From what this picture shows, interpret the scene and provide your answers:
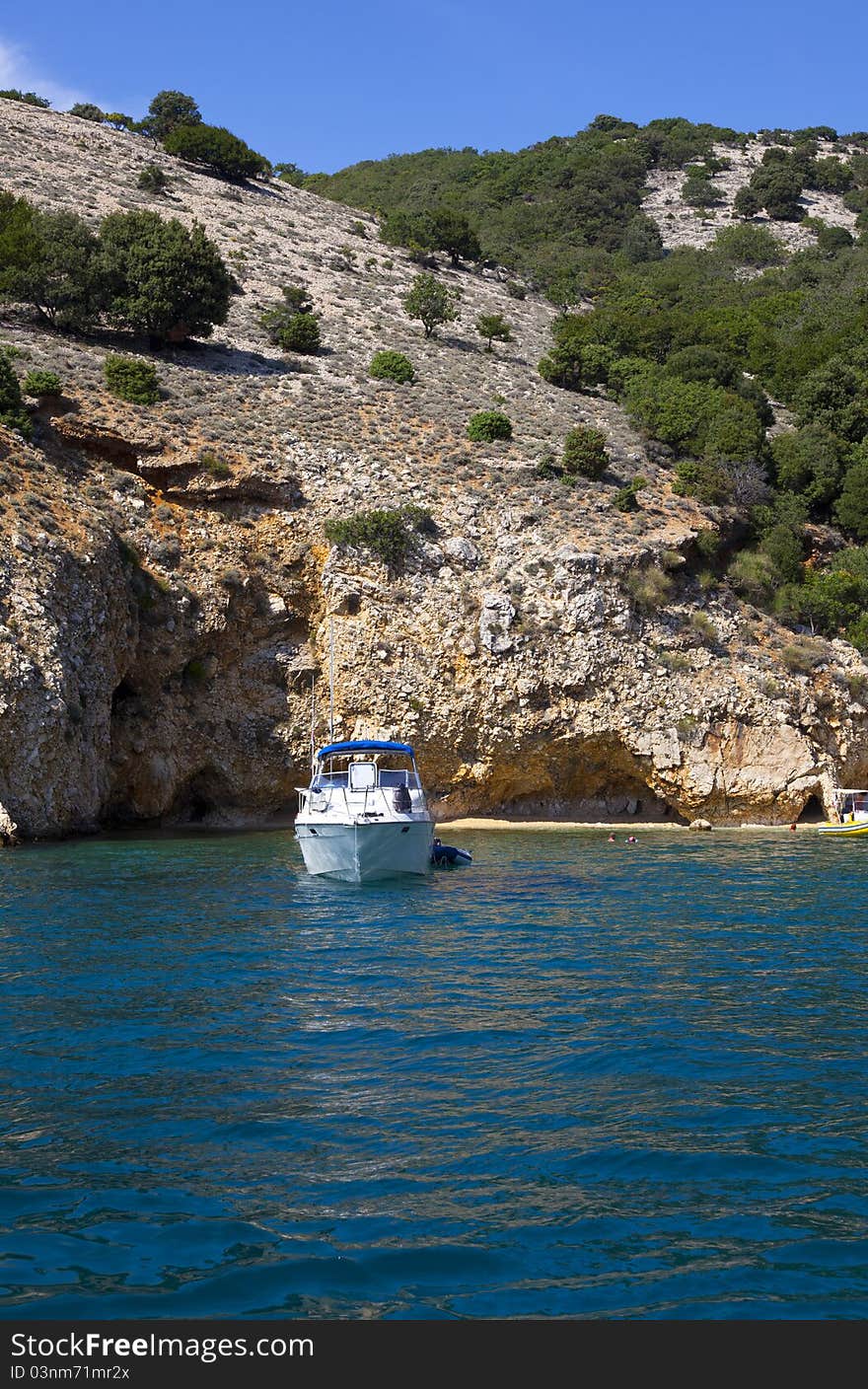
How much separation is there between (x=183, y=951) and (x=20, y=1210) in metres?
9.87

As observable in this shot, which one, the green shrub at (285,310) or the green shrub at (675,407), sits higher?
the green shrub at (285,310)

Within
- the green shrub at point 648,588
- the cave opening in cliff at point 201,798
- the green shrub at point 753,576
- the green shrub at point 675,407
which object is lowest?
the cave opening in cliff at point 201,798

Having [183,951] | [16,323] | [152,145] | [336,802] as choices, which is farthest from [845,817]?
[152,145]

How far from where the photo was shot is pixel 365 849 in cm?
2789

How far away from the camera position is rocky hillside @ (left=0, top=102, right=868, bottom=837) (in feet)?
125

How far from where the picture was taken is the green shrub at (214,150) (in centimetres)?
7856

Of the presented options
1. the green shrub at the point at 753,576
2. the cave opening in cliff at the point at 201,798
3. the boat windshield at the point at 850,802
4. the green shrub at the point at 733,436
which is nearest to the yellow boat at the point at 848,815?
the boat windshield at the point at 850,802

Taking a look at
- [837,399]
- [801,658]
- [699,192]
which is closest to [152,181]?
[837,399]

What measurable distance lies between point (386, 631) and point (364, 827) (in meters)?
14.2

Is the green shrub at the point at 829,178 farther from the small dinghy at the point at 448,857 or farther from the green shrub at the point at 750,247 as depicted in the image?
the small dinghy at the point at 448,857

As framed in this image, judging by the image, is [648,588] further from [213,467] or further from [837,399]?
[837,399]

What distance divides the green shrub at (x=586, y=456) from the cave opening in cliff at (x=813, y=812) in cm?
1544

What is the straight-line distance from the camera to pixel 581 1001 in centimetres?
1620

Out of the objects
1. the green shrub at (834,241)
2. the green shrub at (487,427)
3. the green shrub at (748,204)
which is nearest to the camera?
the green shrub at (487,427)
